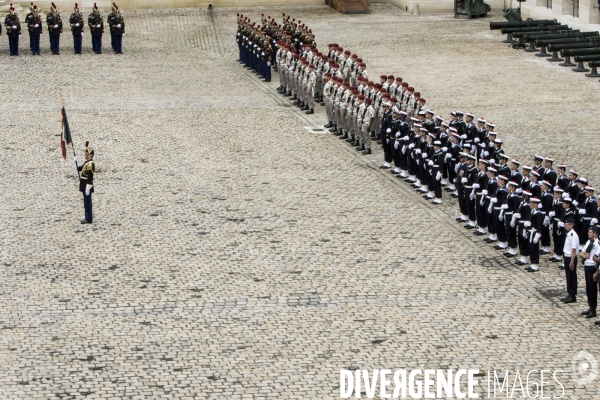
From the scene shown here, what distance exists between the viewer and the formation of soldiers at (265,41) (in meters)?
35.0

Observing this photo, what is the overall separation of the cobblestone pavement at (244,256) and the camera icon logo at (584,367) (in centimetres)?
15

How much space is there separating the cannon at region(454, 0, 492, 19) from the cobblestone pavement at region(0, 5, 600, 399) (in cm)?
1099

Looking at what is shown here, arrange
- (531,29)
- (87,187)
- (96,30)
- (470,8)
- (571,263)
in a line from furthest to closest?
(470,8) → (96,30) → (531,29) → (87,187) → (571,263)

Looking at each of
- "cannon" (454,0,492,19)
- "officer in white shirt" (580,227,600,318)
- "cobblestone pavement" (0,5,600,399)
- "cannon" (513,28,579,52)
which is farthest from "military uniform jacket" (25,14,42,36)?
"officer in white shirt" (580,227,600,318)

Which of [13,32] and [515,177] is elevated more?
[13,32]

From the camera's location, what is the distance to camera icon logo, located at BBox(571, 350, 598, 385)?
48.3ft

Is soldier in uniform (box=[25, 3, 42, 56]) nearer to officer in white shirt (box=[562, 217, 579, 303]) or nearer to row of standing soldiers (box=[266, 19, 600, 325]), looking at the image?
row of standing soldiers (box=[266, 19, 600, 325])

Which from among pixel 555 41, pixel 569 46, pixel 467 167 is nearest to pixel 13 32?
pixel 555 41

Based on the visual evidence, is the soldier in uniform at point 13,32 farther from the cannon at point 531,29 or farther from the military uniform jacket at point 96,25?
the cannon at point 531,29

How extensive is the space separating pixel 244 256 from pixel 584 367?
252 inches

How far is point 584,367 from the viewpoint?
15.0 metres

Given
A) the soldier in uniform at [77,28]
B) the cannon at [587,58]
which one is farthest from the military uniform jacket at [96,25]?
the cannon at [587,58]

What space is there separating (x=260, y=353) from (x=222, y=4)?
1385 inches

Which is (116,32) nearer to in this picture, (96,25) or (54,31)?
(96,25)
